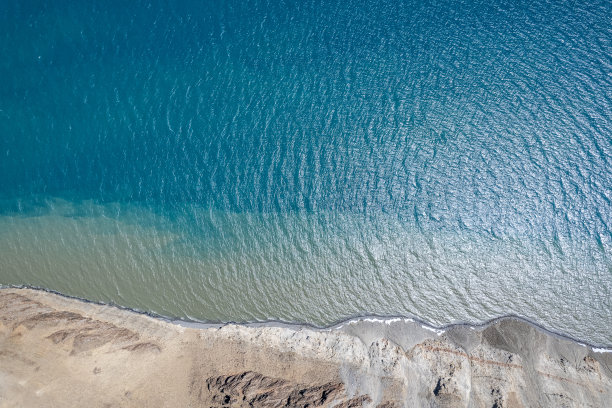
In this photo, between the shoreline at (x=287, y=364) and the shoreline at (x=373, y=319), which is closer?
the shoreline at (x=287, y=364)

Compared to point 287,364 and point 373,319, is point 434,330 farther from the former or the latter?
point 287,364

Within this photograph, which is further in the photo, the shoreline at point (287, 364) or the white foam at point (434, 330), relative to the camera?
the white foam at point (434, 330)

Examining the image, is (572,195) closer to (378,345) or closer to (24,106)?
(378,345)

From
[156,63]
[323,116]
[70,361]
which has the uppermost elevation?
[156,63]

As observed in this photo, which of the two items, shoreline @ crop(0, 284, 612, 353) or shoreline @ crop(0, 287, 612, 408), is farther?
shoreline @ crop(0, 284, 612, 353)

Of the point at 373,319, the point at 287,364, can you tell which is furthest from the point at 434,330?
the point at 287,364

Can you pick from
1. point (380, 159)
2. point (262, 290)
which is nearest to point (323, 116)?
point (380, 159)

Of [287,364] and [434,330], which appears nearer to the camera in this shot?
[287,364]

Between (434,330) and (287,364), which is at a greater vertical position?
(434,330)
